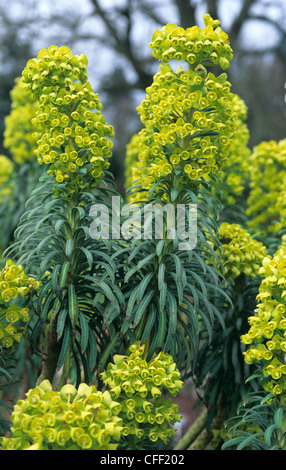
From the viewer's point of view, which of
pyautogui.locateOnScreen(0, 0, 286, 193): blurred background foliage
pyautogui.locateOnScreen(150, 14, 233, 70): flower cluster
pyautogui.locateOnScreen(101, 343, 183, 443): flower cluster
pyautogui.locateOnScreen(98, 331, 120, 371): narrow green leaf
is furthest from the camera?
pyautogui.locateOnScreen(0, 0, 286, 193): blurred background foliage

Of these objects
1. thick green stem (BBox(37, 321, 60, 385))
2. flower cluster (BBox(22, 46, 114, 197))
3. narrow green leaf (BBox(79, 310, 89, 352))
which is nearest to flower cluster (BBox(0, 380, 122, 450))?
narrow green leaf (BBox(79, 310, 89, 352))

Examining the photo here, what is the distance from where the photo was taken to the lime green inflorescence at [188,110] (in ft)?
8.34

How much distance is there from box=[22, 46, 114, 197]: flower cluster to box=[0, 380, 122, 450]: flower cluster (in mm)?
1091

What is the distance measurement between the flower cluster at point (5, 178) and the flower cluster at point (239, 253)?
8.58ft

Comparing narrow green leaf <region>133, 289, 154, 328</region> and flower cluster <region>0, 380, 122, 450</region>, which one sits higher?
narrow green leaf <region>133, 289, 154, 328</region>

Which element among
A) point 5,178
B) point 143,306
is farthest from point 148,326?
point 5,178

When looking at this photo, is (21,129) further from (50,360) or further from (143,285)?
(143,285)

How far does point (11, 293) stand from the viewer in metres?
2.48

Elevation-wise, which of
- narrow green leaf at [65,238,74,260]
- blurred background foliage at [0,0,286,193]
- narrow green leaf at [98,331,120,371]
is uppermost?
blurred background foliage at [0,0,286,193]

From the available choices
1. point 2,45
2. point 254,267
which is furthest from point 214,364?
point 2,45

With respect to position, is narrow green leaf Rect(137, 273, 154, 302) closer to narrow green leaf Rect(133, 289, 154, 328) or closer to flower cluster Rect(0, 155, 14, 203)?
narrow green leaf Rect(133, 289, 154, 328)

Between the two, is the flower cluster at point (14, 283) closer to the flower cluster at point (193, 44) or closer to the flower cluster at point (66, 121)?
the flower cluster at point (66, 121)

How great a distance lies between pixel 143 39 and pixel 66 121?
641 centimetres

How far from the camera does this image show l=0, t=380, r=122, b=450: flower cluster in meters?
1.91
